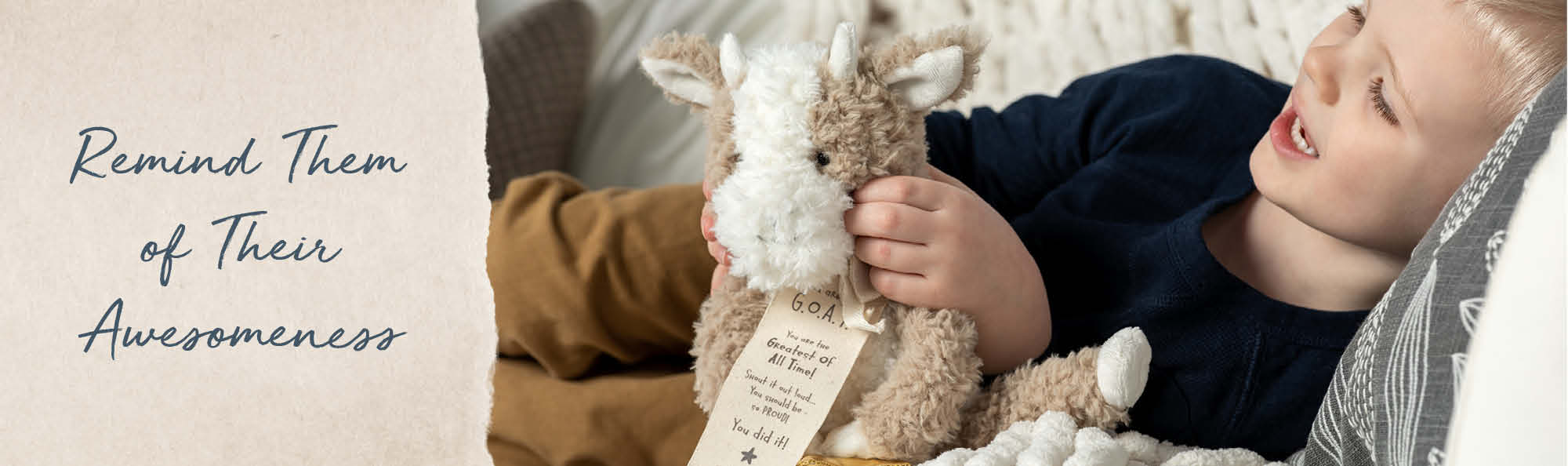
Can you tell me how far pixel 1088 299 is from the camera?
0.69 meters

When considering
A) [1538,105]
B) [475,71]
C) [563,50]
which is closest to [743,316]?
[475,71]

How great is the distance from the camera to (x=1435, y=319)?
36cm

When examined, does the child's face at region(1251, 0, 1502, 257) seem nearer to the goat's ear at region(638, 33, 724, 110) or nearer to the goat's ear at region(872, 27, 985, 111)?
the goat's ear at region(872, 27, 985, 111)

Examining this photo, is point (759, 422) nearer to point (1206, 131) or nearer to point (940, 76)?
point (940, 76)

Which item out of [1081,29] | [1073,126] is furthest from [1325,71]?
[1081,29]

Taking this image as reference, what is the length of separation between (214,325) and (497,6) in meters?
0.81

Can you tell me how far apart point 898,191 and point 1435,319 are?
23 centimetres

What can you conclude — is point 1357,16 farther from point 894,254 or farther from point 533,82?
point 533,82

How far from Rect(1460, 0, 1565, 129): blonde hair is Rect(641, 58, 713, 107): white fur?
0.37 metres

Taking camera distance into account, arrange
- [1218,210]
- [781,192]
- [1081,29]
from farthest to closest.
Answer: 1. [1081,29]
2. [1218,210]
3. [781,192]

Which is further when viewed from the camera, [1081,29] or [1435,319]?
[1081,29]

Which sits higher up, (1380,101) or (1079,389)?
(1380,101)

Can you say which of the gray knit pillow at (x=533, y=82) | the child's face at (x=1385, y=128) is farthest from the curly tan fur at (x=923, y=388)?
the gray knit pillow at (x=533, y=82)

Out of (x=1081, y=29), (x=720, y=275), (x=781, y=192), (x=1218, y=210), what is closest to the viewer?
(x=781, y=192)
